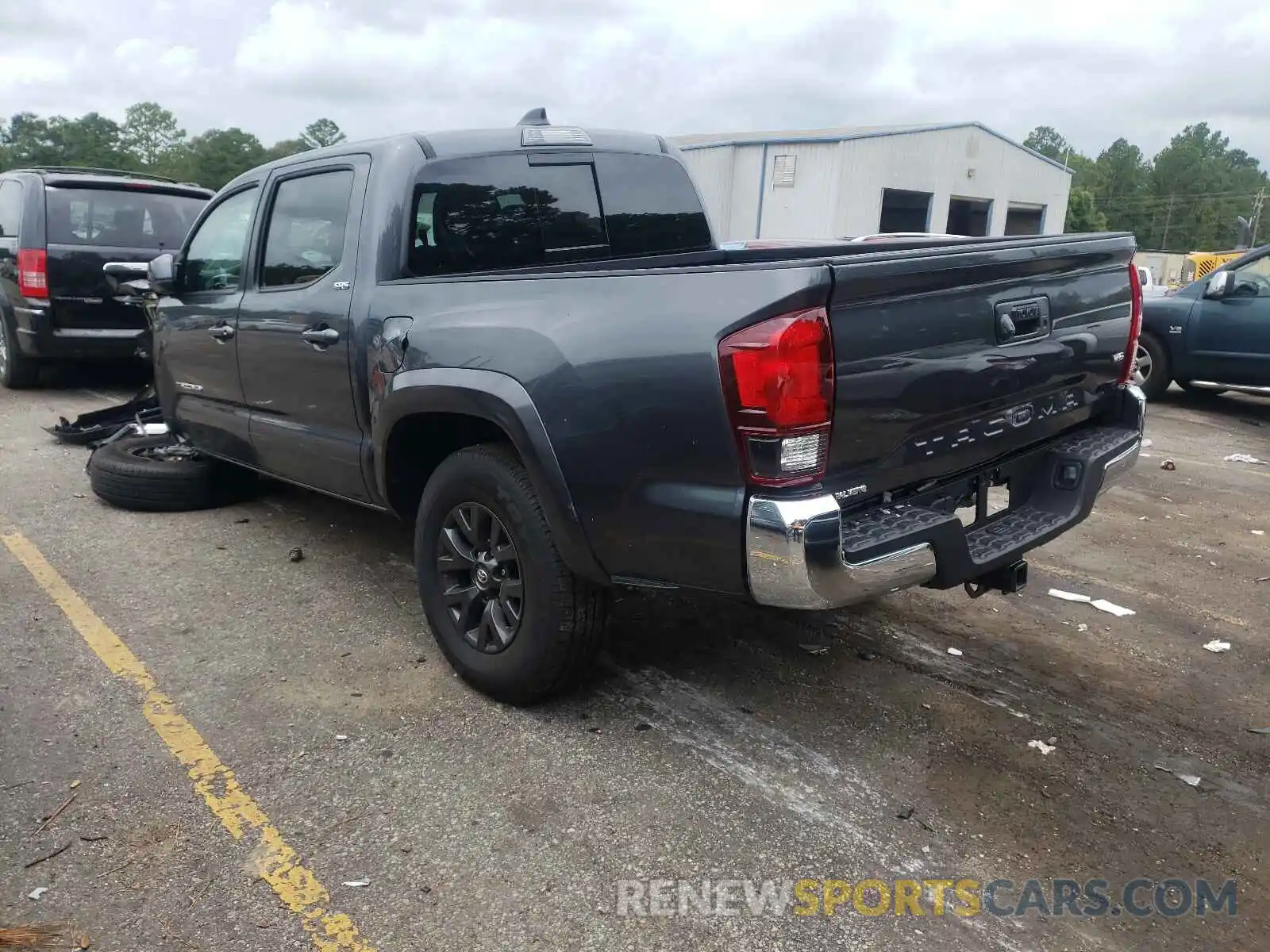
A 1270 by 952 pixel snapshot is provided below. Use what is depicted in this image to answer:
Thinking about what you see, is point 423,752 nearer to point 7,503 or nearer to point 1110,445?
point 1110,445

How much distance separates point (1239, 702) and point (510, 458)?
9.16ft

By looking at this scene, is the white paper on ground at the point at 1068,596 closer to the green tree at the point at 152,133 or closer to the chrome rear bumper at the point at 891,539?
the chrome rear bumper at the point at 891,539

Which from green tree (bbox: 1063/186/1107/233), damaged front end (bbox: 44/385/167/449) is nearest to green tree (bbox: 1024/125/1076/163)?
green tree (bbox: 1063/186/1107/233)

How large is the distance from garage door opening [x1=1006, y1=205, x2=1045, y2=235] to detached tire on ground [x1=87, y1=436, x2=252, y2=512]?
3240cm

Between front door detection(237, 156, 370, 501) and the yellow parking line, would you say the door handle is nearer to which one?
front door detection(237, 156, 370, 501)

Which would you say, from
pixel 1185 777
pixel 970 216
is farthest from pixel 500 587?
pixel 970 216

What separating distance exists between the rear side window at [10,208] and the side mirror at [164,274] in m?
4.10

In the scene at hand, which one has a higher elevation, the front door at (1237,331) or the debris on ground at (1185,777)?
the front door at (1237,331)

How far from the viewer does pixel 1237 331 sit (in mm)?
9406

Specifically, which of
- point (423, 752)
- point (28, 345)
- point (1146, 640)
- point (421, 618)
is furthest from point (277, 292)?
point (28, 345)

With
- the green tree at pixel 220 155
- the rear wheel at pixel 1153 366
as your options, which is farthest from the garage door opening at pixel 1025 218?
the green tree at pixel 220 155

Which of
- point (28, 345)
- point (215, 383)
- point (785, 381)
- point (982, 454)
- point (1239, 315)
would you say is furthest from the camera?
point (1239, 315)

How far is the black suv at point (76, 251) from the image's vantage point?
8172 millimetres

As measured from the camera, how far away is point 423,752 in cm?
318
